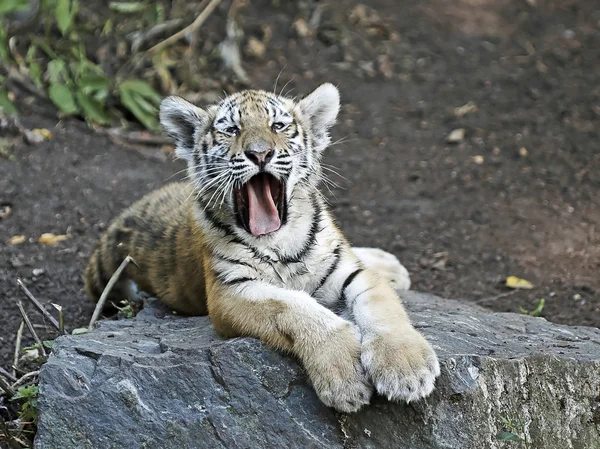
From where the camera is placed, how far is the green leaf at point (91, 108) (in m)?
7.64

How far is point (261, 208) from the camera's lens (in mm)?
4012

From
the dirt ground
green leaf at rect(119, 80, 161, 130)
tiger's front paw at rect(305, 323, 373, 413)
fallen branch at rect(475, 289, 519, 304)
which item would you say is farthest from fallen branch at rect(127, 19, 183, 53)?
tiger's front paw at rect(305, 323, 373, 413)

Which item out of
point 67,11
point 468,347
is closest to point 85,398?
point 468,347

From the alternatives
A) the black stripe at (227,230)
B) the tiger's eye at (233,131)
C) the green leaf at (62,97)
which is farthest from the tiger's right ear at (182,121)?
the green leaf at (62,97)

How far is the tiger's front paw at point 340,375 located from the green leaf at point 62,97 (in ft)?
15.8

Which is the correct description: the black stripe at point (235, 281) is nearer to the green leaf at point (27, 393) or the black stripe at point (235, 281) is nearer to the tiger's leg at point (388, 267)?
the green leaf at point (27, 393)

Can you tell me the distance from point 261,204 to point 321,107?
868mm

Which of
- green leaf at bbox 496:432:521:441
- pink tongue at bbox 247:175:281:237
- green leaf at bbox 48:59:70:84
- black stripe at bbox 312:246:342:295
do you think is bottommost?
green leaf at bbox 48:59:70:84

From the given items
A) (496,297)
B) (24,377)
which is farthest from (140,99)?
(24,377)

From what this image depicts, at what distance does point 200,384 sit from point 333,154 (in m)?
4.80

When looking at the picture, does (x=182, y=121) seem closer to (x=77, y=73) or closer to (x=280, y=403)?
(x=280, y=403)

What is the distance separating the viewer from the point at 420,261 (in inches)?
246

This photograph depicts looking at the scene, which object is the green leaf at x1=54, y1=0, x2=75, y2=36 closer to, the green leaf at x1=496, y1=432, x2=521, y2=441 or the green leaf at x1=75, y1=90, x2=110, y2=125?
the green leaf at x1=75, y1=90, x2=110, y2=125

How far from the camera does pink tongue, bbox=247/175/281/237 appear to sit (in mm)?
3965
